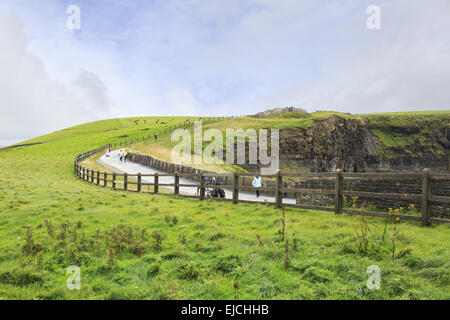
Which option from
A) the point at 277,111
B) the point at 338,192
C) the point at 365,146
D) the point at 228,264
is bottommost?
the point at 228,264

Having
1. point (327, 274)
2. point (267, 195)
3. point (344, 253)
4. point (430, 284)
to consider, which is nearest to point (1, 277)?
Answer: point (327, 274)

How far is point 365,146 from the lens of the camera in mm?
81750

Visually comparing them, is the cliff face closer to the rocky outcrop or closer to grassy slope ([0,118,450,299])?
the rocky outcrop

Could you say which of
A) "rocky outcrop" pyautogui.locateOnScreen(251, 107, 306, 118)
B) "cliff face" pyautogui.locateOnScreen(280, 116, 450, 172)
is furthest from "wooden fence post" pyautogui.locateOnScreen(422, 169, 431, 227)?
"rocky outcrop" pyautogui.locateOnScreen(251, 107, 306, 118)

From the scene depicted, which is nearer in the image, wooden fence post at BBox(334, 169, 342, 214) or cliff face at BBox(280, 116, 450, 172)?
wooden fence post at BBox(334, 169, 342, 214)

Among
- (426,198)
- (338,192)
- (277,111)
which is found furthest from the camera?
(277,111)

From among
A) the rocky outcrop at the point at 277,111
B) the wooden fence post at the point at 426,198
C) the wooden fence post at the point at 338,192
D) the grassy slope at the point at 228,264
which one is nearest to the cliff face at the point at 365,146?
the rocky outcrop at the point at 277,111

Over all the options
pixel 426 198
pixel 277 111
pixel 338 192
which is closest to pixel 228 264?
pixel 338 192

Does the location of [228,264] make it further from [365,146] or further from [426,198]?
[365,146]

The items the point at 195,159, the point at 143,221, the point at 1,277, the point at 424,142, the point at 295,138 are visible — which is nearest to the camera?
the point at 1,277

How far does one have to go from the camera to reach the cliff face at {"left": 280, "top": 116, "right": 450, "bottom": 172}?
5862 cm

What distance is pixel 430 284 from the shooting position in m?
4.04
